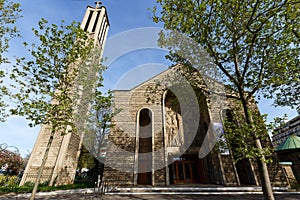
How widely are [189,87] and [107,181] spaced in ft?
35.7

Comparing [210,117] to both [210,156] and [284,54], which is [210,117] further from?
[284,54]

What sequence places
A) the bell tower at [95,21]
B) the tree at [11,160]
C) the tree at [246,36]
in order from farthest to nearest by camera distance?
the bell tower at [95,21] < the tree at [11,160] < the tree at [246,36]

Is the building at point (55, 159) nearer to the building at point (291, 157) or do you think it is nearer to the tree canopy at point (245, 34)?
the tree canopy at point (245, 34)

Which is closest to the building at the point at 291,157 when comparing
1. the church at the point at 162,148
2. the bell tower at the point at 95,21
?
the church at the point at 162,148

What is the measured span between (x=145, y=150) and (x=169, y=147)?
Answer: 271 cm

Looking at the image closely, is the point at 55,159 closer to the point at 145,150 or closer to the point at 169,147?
the point at 145,150

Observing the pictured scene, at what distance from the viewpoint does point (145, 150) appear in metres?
16.4

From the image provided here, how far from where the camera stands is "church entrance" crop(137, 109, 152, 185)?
14.9 m

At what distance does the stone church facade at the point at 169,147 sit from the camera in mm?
13422

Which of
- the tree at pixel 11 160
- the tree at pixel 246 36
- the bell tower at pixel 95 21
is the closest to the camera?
the tree at pixel 246 36

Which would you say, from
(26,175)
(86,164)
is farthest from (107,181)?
(86,164)

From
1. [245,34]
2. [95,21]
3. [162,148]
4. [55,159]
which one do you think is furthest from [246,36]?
[95,21]

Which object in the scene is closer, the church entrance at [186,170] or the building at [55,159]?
the building at [55,159]

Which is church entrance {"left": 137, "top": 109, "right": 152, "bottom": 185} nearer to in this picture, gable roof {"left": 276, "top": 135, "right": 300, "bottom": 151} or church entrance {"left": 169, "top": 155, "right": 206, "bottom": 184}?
church entrance {"left": 169, "top": 155, "right": 206, "bottom": 184}
